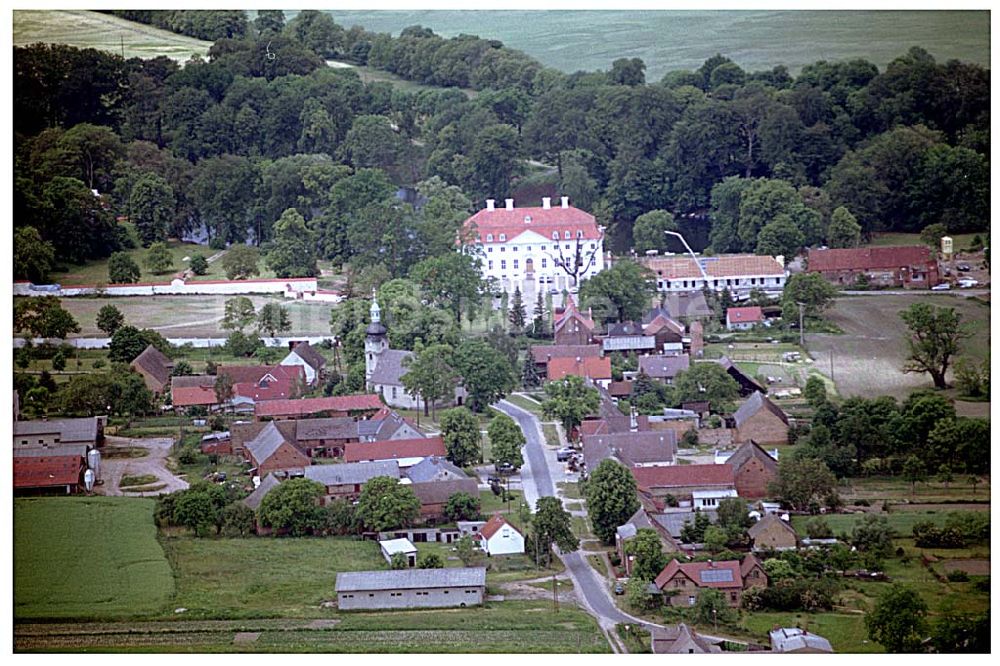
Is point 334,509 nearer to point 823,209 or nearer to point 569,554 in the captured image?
point 569,554

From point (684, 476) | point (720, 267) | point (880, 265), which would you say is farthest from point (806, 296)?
point (684, 476)

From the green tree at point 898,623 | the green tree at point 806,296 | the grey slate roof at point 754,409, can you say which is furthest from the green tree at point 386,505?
the green tree at point 806,296

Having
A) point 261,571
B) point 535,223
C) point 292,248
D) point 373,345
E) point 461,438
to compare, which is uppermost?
point 535,223

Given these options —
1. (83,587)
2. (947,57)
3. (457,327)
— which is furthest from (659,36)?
(83,587)

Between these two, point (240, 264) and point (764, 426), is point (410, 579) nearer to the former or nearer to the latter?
point (764, 426)

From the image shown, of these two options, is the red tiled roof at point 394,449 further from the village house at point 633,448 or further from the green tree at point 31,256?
the green tree at point 31,256

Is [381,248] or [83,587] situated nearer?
[83,587]

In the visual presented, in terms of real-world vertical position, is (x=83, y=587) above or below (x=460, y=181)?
below
